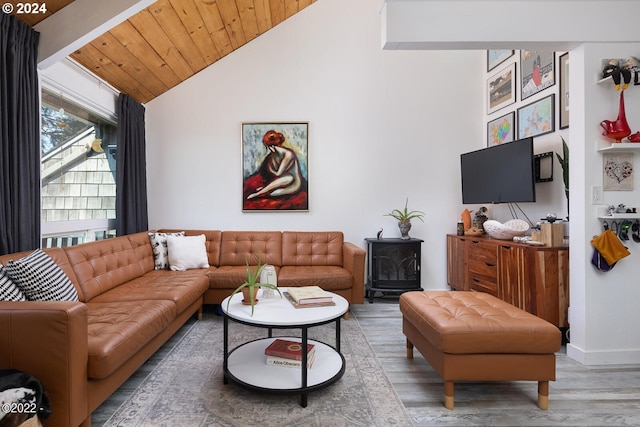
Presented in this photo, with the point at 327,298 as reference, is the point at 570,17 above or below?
above

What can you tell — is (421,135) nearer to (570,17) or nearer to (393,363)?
(570,17)

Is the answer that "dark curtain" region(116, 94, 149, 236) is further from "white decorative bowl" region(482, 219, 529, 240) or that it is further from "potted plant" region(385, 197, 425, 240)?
"white decorative bowl" region(482, 219, 529, 240)

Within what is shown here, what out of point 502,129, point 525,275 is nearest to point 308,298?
point 525,275

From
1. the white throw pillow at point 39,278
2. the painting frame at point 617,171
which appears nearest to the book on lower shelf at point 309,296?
Answer: the white throw pillow at point 39,278

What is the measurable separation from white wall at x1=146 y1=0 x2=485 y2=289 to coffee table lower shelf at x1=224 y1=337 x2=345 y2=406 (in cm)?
207

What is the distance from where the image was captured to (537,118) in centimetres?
314

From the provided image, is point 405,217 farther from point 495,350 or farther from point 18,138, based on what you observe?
point 18,138

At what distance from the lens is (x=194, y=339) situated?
2572mm

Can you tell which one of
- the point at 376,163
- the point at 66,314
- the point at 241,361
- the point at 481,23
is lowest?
the point at 241,361

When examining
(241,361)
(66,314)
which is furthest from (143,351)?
(66,314)

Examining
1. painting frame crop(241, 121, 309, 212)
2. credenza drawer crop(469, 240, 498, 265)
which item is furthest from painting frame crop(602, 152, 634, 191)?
painting frame crop(241, 121, 309, 212)

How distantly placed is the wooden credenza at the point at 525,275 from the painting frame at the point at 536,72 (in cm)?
153

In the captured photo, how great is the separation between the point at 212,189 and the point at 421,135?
264 cm

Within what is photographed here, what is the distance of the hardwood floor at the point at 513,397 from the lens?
1590 mm
